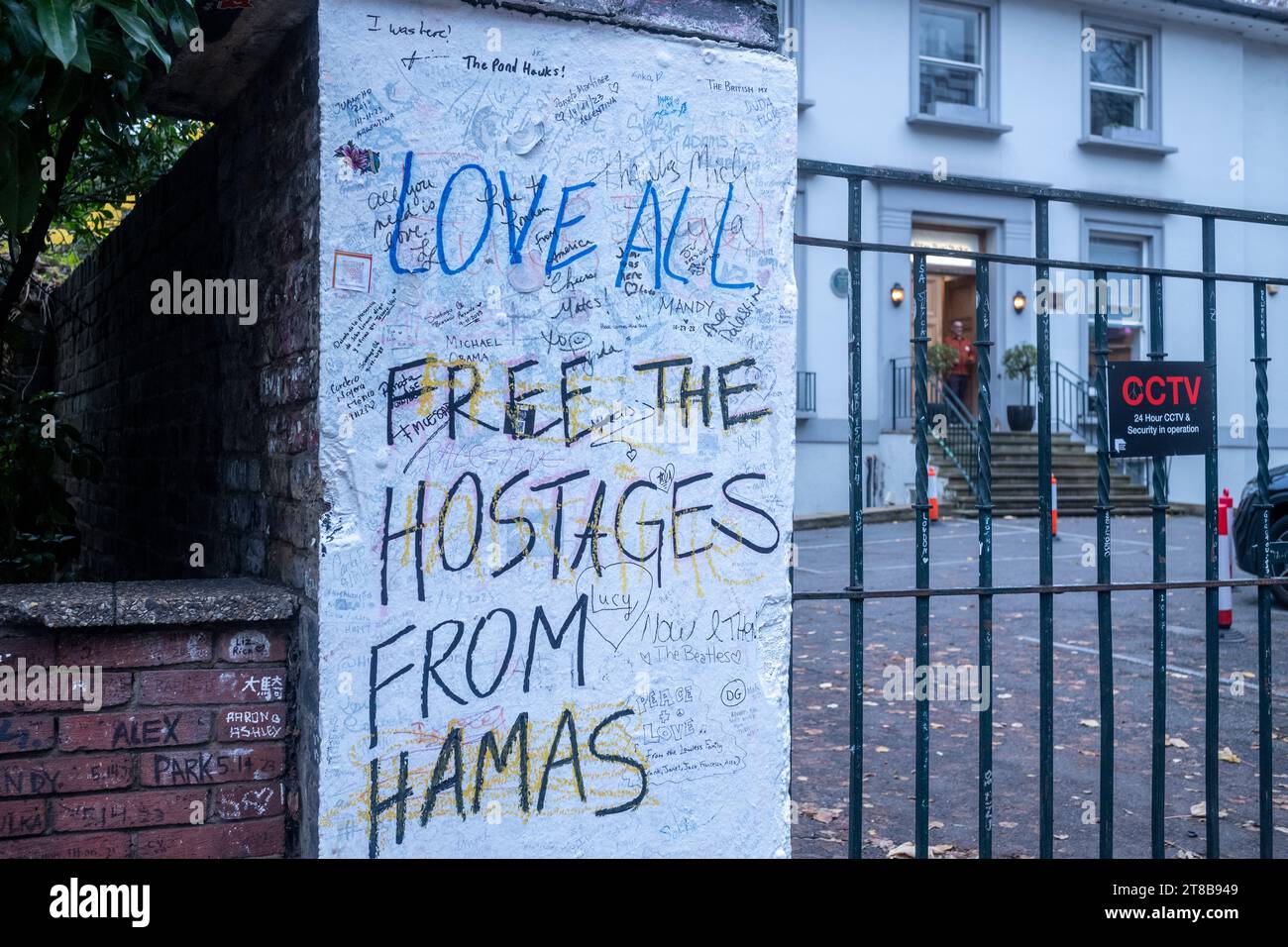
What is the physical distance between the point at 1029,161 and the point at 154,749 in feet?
54.0

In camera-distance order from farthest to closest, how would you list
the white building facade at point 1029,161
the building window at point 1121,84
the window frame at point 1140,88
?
1. the building window at point 1121,84
2. the window frame at point 1140,88
3. the white building facade at point 1029,161

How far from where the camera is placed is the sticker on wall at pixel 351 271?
2795mm

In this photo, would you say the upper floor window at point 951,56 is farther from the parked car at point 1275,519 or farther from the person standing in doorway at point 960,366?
the parked car at point 1275,519

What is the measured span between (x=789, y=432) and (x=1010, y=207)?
15133 mm

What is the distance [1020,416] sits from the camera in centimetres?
1708

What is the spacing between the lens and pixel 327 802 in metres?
2.80

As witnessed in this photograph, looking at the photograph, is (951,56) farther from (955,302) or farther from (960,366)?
(960,366)

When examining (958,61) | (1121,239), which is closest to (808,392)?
(958,61)

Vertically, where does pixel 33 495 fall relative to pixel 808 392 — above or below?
below

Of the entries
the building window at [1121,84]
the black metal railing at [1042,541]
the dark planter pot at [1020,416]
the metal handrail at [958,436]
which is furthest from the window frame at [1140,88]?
the black metal railing at [1042,541]

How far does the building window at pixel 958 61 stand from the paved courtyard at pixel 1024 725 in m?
8.00

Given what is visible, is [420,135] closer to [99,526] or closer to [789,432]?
[789,432]

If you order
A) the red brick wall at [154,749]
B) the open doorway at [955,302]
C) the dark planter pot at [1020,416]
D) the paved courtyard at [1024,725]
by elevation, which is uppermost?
the open doorway at [955,302]

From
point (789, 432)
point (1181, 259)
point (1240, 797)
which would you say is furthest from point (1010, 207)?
point (789, 432)
